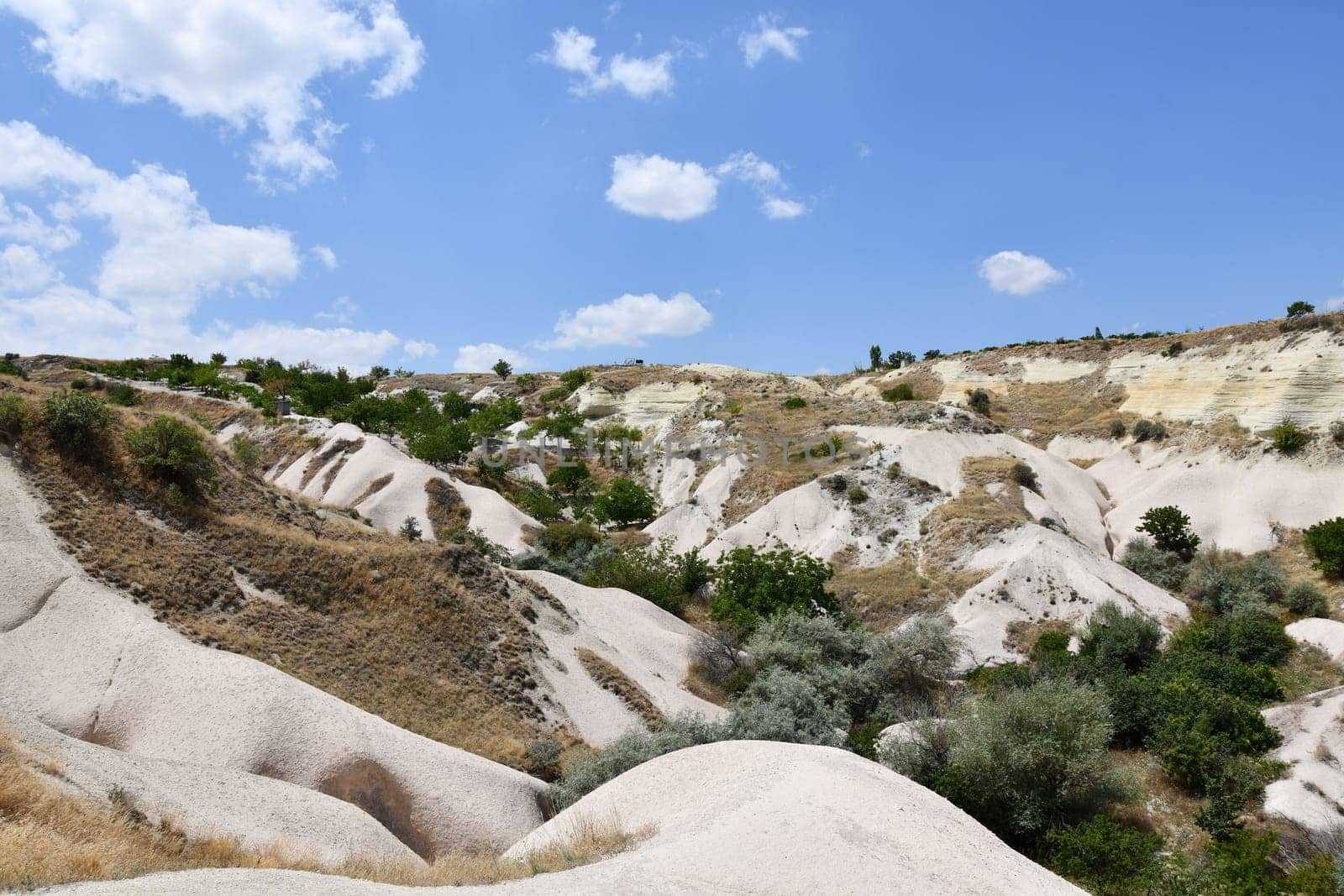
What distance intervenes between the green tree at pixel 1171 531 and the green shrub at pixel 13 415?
46235 mm

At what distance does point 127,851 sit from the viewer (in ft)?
28.6

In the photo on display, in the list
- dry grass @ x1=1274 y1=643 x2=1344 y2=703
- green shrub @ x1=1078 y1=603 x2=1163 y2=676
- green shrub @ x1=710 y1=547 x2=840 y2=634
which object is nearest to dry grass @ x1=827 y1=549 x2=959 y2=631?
green shrub @ x1=710 y1=547 x2=840 y2=634

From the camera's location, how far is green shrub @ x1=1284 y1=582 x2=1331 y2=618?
30.7m

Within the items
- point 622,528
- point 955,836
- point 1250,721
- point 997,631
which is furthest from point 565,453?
point 955,836

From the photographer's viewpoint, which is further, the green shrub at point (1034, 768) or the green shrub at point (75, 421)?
the green shrub at point (75, 421)

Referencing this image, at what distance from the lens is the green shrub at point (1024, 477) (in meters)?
44.3

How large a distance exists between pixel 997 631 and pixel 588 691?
17163 millimetres

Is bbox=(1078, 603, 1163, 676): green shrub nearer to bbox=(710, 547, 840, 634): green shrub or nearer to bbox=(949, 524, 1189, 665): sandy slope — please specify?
bbox=(949, 524, 1189, 665): sandy slope

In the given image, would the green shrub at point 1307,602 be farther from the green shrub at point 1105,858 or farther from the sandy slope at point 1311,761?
the green shrub at point 1105,858

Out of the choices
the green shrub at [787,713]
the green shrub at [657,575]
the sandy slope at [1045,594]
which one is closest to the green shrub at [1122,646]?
the sandy slope at [1045,594]

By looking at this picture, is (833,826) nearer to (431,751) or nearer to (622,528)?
(431,751)

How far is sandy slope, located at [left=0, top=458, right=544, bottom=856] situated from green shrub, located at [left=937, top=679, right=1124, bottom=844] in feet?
30.5

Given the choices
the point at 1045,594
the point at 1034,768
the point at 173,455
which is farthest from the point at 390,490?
the point at 1034,768

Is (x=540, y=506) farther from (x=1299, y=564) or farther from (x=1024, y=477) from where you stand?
(x=1299, y=564)
